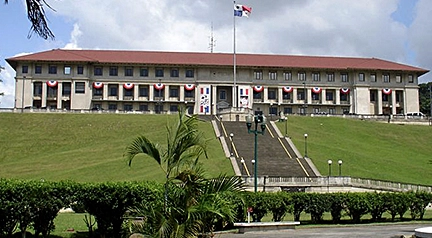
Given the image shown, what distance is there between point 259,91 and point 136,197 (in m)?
83.4

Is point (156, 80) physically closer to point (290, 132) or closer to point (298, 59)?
point (298, 59)

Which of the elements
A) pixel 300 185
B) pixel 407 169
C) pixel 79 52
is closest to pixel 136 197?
pixel 300 185

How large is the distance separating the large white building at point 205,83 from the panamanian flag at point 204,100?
0.48 feet

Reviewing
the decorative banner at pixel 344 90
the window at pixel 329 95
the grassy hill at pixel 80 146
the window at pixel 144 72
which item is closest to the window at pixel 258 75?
the window at pixel 329 95

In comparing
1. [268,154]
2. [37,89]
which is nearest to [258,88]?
[37,89]

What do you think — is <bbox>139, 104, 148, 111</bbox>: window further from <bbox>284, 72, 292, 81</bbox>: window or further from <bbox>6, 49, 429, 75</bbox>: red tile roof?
<bbox>284, 72, 292, 81</bbox>: window

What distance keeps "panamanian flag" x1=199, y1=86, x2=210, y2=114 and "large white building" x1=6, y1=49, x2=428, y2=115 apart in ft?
0.48

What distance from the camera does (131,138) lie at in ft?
210

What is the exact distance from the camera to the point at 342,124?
252 ft

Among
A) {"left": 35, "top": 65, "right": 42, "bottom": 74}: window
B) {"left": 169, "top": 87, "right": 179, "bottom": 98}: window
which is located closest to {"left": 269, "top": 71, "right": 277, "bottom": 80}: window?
{"left": 169, "top": 87, "right": 179, "bottom": 98}: window

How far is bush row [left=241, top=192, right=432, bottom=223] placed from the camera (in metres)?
24.3

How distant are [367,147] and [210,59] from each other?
45.4 metres

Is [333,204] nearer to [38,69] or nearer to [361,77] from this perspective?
[361,77]

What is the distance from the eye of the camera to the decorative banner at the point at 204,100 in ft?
319
